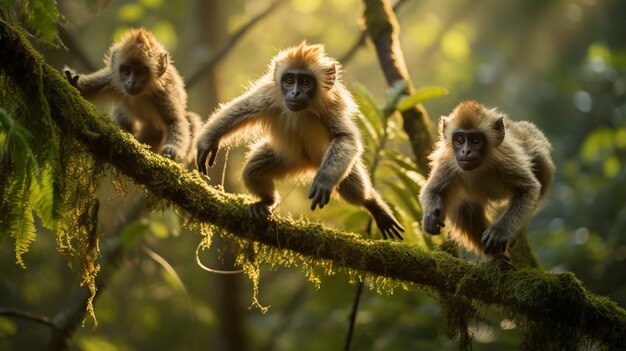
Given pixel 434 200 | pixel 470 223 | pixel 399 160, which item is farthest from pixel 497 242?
pixel 399 160

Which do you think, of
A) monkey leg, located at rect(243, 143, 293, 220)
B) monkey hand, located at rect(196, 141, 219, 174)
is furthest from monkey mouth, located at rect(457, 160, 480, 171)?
monkey hand, located at rect(196, 141, 219, 174)

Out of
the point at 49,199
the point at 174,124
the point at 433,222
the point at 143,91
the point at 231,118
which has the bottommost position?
the point at 49,199

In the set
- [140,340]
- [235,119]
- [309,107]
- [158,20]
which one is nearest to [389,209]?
[309,107]

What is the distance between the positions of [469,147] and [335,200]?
1939 millimetres

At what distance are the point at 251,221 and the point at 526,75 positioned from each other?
1948 centimetres

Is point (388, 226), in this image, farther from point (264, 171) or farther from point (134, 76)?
point (134, 76)

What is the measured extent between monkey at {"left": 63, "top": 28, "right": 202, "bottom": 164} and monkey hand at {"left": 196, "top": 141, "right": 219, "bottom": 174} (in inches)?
29.8

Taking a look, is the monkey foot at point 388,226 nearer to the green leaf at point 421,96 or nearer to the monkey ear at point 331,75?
the green leaf at point 421,96

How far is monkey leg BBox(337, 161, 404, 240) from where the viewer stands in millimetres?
6078

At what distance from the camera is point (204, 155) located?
579cm

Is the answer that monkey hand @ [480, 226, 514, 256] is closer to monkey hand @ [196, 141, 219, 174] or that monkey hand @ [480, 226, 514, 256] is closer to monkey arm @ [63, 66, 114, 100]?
monkey hand @ [196, 141, 219, 174]

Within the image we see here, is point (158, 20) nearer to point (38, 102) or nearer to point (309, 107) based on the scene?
point (309, 107)

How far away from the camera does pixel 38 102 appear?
4.34 metres

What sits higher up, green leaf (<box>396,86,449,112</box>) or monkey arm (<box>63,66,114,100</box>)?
green leaf (<box>396,86,449,112</box>)
